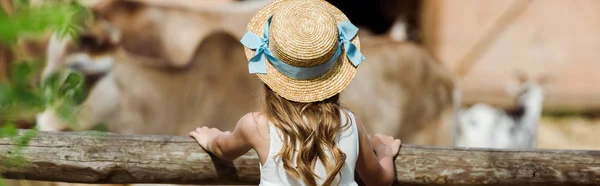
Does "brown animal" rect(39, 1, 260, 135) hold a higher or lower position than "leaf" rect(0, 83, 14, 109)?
lower

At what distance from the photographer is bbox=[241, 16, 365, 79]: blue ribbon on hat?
2.06 meters

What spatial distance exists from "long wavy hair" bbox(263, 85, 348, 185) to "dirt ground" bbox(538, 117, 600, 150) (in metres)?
5.21

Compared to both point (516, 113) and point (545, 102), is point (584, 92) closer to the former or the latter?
point (545, 102)

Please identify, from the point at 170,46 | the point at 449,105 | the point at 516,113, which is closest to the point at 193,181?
the point at 449,105

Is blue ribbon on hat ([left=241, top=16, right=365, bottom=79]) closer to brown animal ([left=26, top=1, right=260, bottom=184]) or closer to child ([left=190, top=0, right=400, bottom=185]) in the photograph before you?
child ([left=190, top=0, right=400, bottom=185])

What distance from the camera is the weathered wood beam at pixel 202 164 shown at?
90.7 inches

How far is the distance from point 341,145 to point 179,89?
3167 millimetres

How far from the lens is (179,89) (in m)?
5.18

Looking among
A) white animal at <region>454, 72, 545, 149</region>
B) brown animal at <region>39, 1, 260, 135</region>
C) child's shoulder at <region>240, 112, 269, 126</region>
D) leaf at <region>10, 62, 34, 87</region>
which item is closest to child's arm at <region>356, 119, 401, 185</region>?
child's shoulder at <region>240, 112, 269, 126</region>

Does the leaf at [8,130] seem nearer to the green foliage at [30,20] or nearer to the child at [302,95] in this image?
the green foliage at [30,20]

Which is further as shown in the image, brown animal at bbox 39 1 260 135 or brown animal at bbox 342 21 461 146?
brown animal at bbox 342 21 461 146

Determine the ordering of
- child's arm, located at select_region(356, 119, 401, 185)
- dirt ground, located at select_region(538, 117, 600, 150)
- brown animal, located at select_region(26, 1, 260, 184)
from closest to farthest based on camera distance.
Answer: child's arm, located at select_region(356, 119, 401, 185) < brown animal, located at select_region(26, 1, 260, 184) < dirt ground, located at select_region(538, 117, 600, 150)

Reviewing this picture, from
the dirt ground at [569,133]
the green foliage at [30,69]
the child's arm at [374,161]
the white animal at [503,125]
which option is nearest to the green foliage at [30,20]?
the green foliage at [30,69]

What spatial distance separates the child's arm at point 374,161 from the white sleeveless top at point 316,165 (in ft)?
0.19
